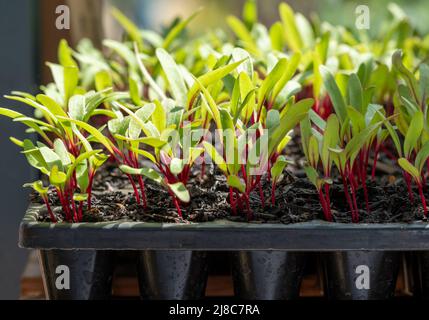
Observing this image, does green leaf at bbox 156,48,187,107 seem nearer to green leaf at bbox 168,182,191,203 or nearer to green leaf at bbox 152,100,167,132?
green leaf at bbox 152,100,167,132

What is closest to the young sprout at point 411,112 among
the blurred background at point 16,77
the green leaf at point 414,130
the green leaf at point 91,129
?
the green leaf at point 414,130

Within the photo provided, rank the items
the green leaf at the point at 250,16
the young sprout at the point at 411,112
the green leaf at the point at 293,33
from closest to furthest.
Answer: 1. the young sprout at the point at 411,112
2. the green leaf at the point at 293,33
3. the green leaf at the point at 250,16

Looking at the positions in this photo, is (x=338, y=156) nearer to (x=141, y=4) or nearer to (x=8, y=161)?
(x=8, y=161)

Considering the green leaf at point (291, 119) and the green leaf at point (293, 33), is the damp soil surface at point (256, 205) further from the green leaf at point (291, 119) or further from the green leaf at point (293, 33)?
the green leaf at point (293, 33)

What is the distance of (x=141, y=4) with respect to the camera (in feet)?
11.1

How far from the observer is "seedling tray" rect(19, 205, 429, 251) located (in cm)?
81

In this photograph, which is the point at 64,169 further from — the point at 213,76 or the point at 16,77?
the point at 16,77

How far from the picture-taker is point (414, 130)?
880 millimetres

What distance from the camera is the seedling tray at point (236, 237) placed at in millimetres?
814

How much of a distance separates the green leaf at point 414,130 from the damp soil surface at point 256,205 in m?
0.08

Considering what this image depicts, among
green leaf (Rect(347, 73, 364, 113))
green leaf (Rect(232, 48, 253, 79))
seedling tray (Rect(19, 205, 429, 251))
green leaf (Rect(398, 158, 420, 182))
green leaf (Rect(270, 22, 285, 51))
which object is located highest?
green leaf (Rect(270, 22, 285, 51))

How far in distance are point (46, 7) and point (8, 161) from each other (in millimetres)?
347

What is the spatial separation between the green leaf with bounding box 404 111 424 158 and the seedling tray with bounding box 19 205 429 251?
4.7 inches

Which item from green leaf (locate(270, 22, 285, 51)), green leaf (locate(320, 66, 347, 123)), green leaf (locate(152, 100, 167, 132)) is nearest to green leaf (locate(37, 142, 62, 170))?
green leaf (locate(152, 100, 167, 132))
